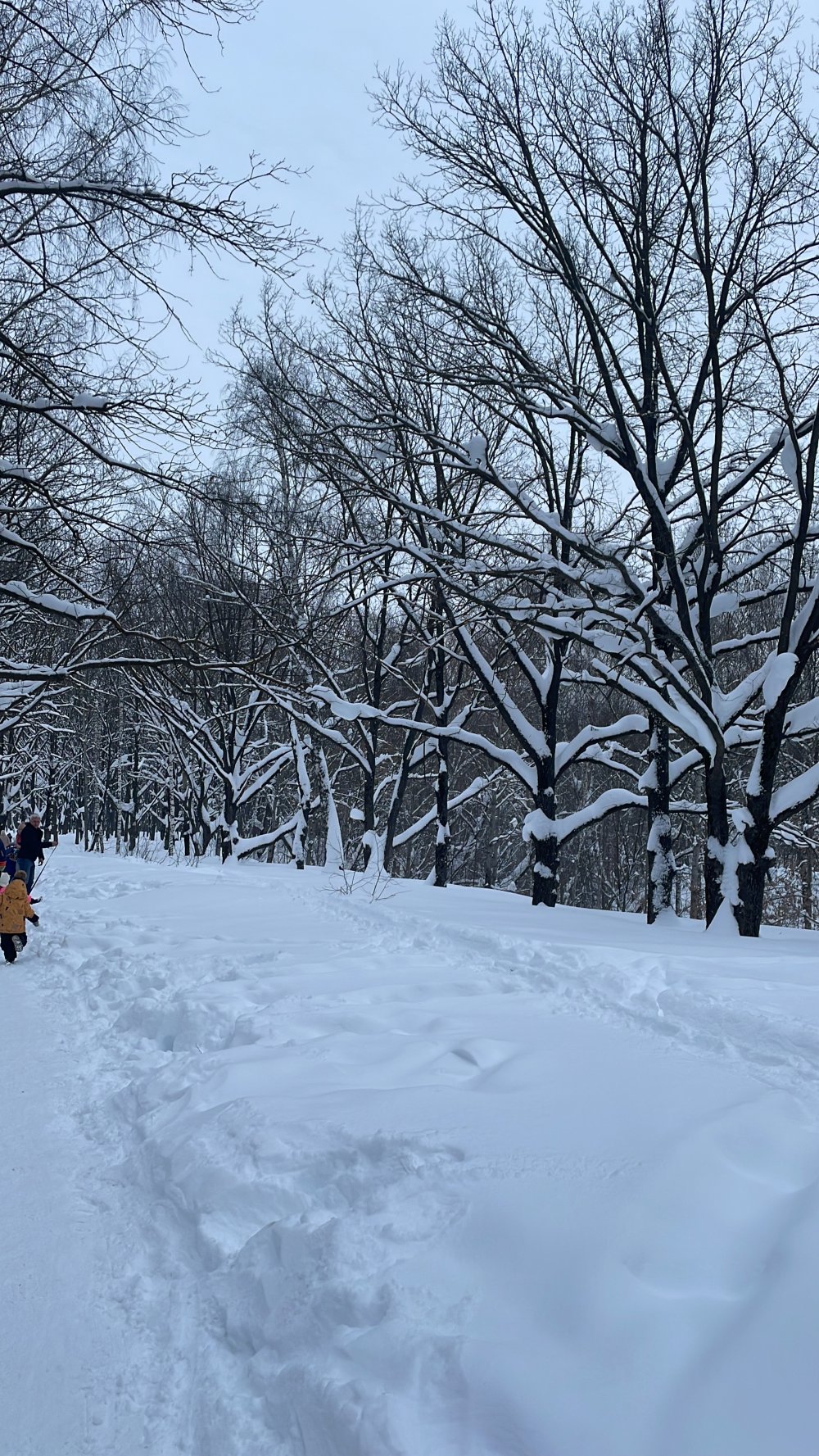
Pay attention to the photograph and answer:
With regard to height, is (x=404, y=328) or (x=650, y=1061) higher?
(x=404, y=328)

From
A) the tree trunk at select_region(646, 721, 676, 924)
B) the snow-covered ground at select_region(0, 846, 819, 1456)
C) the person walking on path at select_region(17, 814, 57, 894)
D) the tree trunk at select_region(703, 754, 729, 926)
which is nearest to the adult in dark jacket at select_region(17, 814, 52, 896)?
the person walking on path at select_region(17, 814, 57, 894)

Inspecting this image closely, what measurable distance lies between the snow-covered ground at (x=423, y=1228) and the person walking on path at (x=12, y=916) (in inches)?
157

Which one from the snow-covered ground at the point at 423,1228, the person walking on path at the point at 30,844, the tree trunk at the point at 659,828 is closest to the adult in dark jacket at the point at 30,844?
the person walking on path at the point at 30,844

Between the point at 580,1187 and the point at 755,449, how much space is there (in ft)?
35.6

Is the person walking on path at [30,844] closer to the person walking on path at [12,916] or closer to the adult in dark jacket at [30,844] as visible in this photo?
the adult in dark jacket at [30,844]

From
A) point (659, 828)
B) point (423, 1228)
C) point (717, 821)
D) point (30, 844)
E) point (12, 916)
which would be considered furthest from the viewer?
point (30, 844)

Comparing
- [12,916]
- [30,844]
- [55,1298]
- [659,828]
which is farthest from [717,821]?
[30,844]

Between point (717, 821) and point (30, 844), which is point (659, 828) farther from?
point (30, 844)

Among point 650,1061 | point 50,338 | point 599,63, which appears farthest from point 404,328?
point 650,1061

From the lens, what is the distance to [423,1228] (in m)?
3.08

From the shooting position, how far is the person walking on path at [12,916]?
32.4ft

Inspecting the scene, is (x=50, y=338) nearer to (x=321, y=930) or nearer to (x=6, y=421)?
(x=6, y=421)

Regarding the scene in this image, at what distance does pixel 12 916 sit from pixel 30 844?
459cm

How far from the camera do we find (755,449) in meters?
11.8
